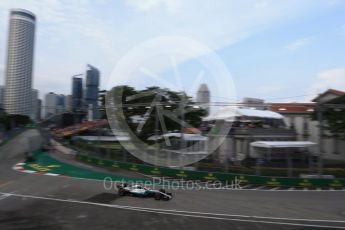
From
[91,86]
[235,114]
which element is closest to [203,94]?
[235,114]

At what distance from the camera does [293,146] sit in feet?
117

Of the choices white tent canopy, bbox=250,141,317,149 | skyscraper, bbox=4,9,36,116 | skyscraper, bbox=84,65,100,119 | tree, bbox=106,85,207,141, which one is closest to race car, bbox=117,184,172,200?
white tent canopy, bbox=250,141,317,149

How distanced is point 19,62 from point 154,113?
77.7 meters

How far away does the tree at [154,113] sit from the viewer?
4331 cm

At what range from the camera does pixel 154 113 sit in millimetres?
45188

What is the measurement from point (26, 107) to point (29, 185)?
99.5 m

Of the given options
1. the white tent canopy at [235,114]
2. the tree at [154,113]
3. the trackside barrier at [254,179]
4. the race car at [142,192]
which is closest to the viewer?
the race car at [142,192]

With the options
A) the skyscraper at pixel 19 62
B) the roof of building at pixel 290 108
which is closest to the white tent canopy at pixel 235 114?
the roof of building at pixel 290 108

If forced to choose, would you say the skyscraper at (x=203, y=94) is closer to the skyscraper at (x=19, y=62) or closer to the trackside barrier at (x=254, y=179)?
the trackside barrier at (x=254, y=179)

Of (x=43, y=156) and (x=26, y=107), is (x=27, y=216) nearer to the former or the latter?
(x=43, y=156)

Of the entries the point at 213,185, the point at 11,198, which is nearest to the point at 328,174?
the point at 213,185

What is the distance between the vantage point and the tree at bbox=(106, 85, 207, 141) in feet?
142

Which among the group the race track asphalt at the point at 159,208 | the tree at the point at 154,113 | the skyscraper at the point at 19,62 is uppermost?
the skyscraper at the point at 19,62

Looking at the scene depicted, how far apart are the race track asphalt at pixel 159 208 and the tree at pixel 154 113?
19336mm
